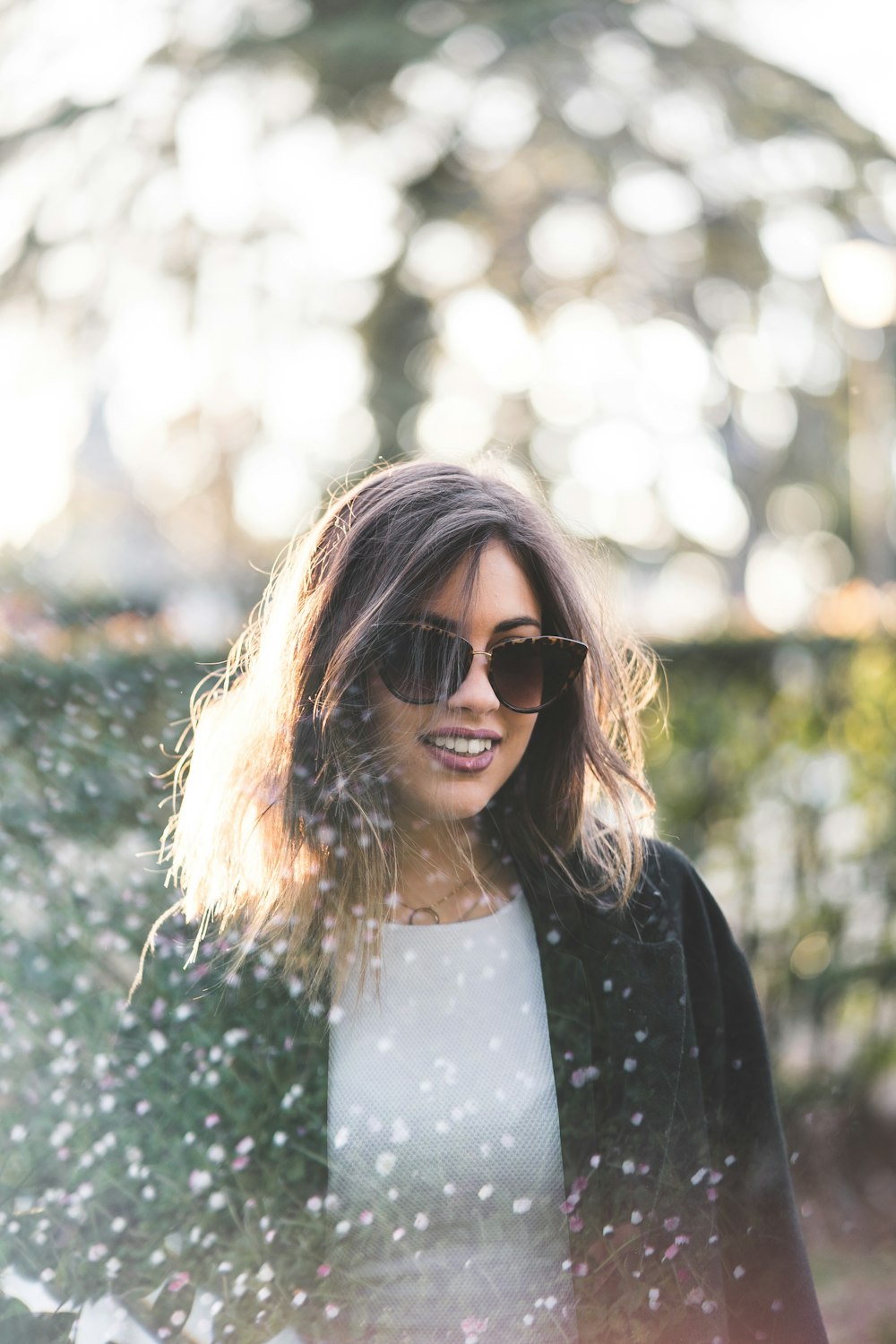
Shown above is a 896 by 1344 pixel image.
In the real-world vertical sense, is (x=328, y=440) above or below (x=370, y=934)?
below

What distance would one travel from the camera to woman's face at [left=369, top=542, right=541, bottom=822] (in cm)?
102

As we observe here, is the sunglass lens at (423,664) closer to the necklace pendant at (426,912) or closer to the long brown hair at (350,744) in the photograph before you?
the long brown hair at (350,744)

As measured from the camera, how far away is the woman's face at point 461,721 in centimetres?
102

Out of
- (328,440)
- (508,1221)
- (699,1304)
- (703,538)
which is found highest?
(508,1221)

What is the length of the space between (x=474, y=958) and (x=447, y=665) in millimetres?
290

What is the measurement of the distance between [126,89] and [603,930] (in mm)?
2446

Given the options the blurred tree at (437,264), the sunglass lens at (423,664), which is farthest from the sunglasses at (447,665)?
the blurred tree at (437,264)

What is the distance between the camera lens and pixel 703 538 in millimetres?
9148

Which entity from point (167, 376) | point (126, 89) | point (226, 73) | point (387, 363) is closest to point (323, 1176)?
point (126, 89)

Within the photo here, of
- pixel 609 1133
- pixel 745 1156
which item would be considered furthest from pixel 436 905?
pixel 745 1156

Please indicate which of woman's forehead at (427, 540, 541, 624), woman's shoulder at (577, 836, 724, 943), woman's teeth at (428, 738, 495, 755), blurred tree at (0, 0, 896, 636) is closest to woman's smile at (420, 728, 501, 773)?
woman's teeth at (428, 738, 495, 755)

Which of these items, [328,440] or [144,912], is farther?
[328,440]

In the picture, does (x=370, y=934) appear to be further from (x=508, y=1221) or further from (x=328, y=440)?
(x=328, y=440)

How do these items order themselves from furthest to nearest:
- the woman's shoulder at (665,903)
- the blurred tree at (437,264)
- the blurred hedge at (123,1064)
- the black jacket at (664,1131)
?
the blurred tree at (437,264) < the woman's shoulder at (665,903) < the black jacket at (664,1131) < the blurred hedge at (123,1064)
